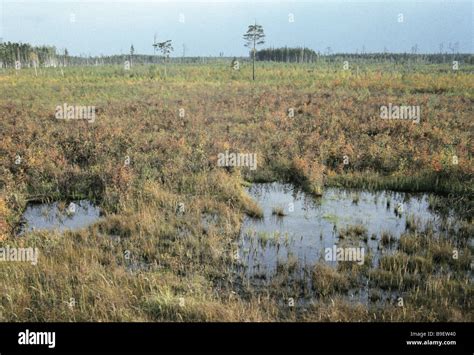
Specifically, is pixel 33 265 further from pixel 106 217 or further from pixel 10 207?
pixel 10 207

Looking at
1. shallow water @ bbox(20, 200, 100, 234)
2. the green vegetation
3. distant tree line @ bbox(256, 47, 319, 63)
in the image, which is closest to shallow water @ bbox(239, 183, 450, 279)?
the green vegetation

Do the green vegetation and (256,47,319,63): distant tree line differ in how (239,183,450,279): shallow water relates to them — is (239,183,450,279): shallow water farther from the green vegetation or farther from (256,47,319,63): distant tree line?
(256,47,319,63): distant tree line

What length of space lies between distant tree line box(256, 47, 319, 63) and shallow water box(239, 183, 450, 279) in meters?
71.3

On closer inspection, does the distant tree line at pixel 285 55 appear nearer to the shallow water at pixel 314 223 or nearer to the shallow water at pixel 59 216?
the shallow water at pixel 314 223

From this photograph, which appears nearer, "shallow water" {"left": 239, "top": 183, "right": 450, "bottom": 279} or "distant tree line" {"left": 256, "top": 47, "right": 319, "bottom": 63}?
"shallow water" {"left": 239, "top": 183, "right": 450, "bottom": 279}

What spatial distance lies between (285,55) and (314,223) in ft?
246

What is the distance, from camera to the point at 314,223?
32.2ft

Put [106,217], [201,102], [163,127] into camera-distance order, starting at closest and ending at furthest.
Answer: [106,217]
[163,127]
[201,102]

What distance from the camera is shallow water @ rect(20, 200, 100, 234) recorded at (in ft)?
32.0

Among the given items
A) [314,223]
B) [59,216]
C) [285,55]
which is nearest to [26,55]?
[285,55]

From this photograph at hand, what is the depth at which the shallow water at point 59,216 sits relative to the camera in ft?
32.0

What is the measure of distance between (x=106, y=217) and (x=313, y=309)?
18.7 feet
